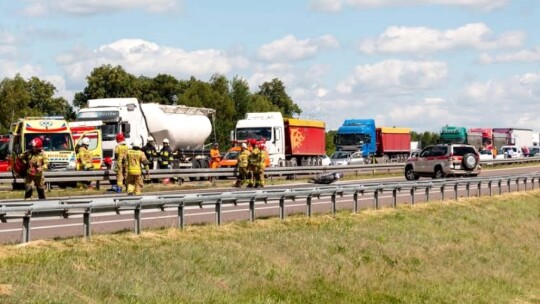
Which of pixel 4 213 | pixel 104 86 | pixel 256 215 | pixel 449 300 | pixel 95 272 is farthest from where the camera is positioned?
pixel 104 86

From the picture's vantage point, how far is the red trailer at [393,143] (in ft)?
245

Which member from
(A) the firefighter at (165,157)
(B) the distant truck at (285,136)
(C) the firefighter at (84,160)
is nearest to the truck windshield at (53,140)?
(C) the firefighter at (84,160)

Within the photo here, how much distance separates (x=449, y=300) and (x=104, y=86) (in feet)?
301

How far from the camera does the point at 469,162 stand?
44125 mm

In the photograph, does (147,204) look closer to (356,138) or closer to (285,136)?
(285,136)

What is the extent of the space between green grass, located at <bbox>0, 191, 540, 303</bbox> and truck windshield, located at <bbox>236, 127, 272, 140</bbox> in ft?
84.6

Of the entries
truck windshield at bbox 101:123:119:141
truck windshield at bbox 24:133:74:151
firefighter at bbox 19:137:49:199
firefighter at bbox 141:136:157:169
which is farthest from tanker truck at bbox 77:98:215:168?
firefighter at bbox 19:137:49:199

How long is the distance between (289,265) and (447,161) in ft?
89.8

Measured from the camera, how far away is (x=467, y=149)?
45.2m

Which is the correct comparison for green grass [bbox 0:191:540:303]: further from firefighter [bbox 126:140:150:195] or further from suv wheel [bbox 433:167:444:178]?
suv wheel [bbox 433:167:444:178]

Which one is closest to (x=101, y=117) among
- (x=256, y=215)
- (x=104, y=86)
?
(x=256, y=215)

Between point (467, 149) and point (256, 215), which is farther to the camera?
point (467, 149)

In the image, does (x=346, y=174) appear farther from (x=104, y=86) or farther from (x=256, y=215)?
(x=104, y=86)

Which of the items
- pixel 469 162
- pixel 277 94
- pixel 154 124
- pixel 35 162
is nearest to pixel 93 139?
pixel 154 124
